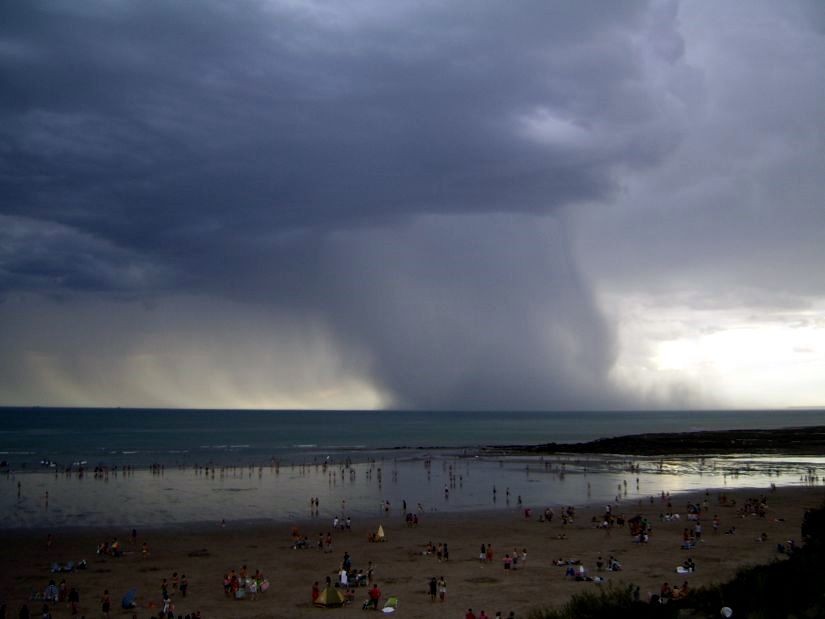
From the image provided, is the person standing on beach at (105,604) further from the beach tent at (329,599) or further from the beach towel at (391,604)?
the beach towel at (391,604)

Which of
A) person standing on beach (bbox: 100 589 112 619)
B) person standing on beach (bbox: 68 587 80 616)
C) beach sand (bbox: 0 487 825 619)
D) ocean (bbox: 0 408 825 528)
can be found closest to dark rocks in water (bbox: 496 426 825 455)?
ocean (bbox: 0 408 825 528)

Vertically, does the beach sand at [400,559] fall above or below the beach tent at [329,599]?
below

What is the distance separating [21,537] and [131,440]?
335ft

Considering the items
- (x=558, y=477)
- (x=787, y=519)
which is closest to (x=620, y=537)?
(x=787, y=519)

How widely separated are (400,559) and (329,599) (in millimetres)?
9128

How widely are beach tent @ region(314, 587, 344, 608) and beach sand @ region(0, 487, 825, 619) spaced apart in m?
0.33

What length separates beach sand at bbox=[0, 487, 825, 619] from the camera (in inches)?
1060

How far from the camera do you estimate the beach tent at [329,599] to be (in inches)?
1027

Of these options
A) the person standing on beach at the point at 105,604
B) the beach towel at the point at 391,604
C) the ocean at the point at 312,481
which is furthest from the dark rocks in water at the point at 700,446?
the person standing on beach at the point at 105,604

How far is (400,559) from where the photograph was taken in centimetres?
3475

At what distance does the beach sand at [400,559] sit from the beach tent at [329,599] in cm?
33

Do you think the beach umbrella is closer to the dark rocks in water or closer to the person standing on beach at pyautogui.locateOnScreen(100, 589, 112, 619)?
the person standing on beach at pyautogui.locateOnScreen(100, 589, 112, 619)

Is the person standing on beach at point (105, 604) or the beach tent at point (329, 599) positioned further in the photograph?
the beach tent at point (329, 599)

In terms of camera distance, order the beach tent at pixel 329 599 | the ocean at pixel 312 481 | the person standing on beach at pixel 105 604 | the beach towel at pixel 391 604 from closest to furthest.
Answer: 1. the person standing on beach at pixel 105 604
2. the beach towel at pixel 391 604
3. the beach tent at pixel 329 599
4. the ocean at pixel 312 481
